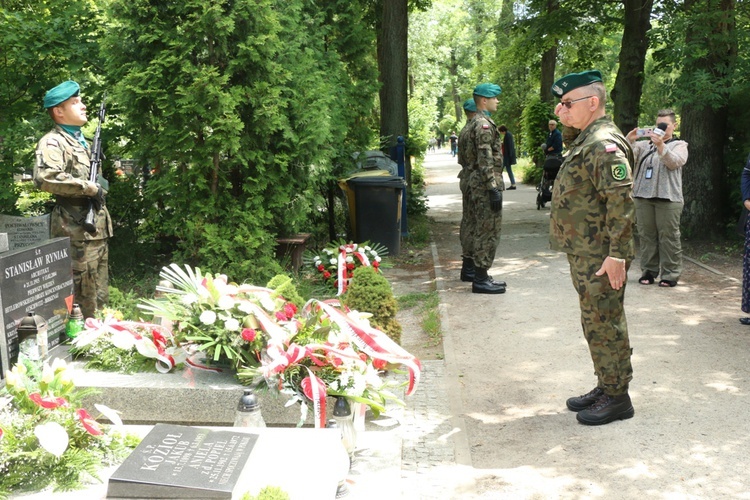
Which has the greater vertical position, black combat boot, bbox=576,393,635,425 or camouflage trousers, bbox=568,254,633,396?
camouflage trousers, bbox=568,254,633,396

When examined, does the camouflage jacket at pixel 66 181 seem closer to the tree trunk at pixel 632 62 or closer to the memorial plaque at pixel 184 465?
the memorial plaque at pixel 184 465

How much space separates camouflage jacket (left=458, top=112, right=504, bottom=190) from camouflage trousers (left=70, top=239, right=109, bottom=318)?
167 inches

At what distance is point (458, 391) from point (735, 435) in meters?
1.97

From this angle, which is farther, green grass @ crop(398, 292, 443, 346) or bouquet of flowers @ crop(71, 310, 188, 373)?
green grass @ crop(398, 292, 443, 346)

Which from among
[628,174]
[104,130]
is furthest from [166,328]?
[104,130]

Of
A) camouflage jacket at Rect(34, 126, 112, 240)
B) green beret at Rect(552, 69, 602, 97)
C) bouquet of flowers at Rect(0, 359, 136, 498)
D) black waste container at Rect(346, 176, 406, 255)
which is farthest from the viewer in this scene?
black waste container at Rect(346, 176, 406, 255)

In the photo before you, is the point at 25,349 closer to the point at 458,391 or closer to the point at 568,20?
the point at 458,391

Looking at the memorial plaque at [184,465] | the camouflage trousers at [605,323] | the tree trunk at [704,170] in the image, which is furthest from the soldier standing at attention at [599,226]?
the tree trunk at [704,170]

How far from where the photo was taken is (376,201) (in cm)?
1132

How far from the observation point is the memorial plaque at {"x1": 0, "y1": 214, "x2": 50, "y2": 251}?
7.62m

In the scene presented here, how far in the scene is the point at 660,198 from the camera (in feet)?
29.2

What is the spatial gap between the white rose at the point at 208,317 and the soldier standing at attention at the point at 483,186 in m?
4.62

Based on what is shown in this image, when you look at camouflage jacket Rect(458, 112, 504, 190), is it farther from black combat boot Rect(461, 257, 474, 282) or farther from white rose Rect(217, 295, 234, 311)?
white rose Rect(217, 295, 234, 311)

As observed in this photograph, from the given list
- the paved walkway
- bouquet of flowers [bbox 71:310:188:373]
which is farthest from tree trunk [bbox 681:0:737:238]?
bouquet of flowers [bbox 71:310:188:373]
